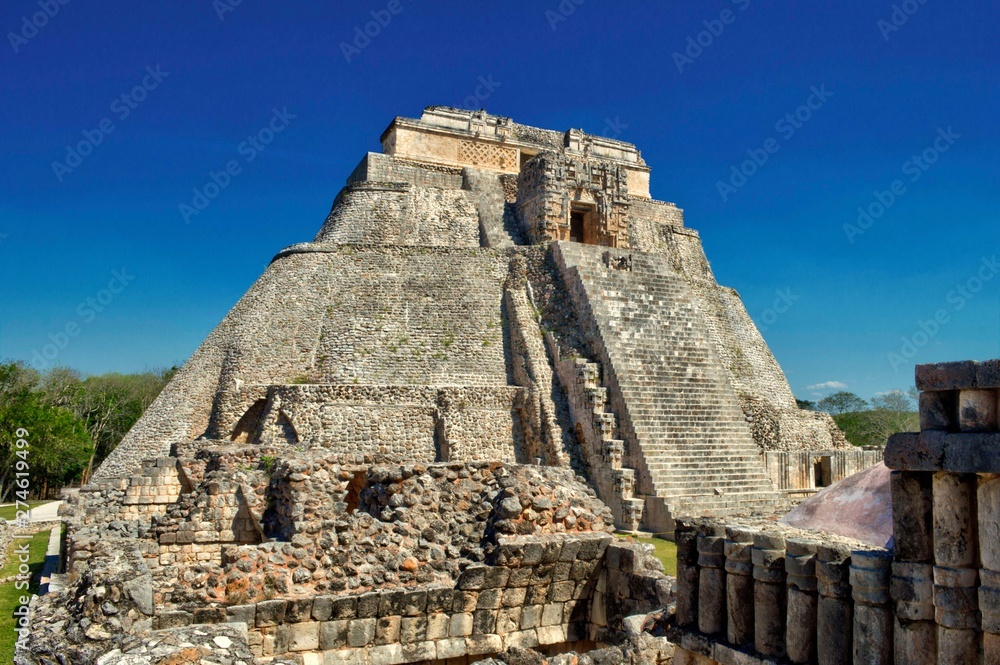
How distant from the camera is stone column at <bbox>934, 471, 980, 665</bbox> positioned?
3.28m

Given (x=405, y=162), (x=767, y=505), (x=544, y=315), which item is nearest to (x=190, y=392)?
(x=544, y=315)

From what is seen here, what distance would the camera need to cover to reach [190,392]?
801 inches

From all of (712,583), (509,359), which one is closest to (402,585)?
(712,583)

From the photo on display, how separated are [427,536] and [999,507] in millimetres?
4171

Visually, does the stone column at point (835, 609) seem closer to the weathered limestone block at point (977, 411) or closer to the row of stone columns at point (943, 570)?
the row of stone columns at point (943, 570)

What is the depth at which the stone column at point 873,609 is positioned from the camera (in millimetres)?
3539

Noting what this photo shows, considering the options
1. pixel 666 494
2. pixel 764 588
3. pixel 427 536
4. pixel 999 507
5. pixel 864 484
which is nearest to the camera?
pixel 999 507

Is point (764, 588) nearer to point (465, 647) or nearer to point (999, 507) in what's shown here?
point (999, 507)

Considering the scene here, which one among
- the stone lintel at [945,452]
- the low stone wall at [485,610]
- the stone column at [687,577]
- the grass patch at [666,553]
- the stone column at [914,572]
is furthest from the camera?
the grass patch at [666,553]

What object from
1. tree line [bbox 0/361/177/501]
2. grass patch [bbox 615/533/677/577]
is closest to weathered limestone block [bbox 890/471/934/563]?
grass patch [bbox 615/533/677/577]

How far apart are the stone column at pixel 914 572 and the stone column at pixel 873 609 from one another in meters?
0.07

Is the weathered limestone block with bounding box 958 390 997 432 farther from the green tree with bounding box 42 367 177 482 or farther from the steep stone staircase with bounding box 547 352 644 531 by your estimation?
the green tree with bounding box 42 367 177 482

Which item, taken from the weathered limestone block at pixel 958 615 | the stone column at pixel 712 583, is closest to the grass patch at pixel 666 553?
the stone column at pixel 712 583

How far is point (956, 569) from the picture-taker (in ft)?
10.8
